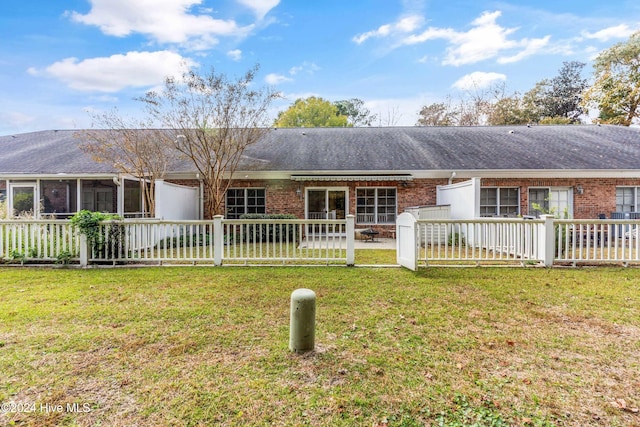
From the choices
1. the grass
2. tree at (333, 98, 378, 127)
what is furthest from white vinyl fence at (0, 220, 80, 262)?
tree at (333, 98, 378, 127)

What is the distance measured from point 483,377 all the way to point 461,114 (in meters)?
31.8

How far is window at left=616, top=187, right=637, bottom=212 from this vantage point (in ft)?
43.9

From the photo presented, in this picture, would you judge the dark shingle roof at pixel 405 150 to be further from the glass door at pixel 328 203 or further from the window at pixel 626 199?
the glass door at pixel 328 203

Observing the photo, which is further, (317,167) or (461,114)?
(461,114)

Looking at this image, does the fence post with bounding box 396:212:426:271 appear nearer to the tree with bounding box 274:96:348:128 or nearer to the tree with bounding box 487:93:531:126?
the tree with bounding box 274:96:348:128

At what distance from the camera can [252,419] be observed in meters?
2.23

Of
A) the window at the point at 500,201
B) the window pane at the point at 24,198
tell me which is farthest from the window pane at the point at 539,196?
Result: the window pane at the point at 24,198

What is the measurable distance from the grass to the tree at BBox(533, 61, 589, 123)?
1293 inches

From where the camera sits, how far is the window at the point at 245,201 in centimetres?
1441

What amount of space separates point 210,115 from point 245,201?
3.98 m

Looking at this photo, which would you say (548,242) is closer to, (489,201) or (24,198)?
(489,201)

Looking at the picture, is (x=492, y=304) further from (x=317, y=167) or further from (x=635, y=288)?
(x=317, y=167)

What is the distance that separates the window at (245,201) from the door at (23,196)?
7867 millimetres

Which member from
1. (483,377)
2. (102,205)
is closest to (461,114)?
A: (102,205)
